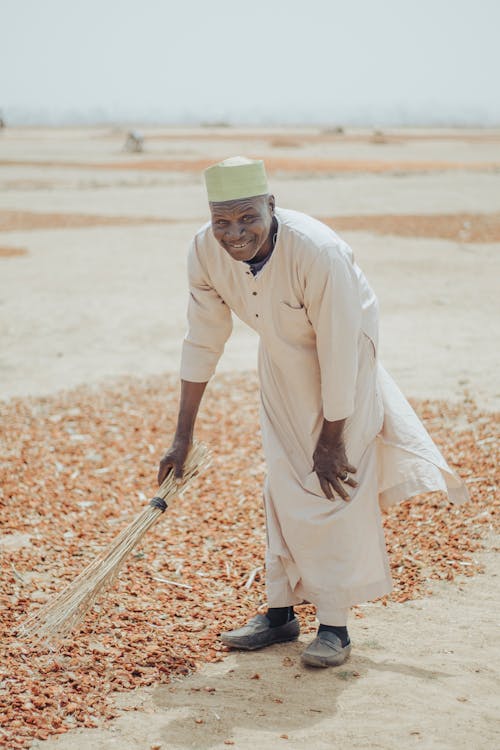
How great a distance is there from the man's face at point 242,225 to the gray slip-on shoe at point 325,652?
52.8 inches

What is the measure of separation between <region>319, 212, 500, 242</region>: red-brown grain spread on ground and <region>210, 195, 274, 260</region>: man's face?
12122mm

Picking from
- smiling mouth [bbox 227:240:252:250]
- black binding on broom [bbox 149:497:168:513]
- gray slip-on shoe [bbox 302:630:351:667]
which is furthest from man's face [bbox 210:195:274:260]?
gray slip-on shoe [bbox 302:630:351:667]

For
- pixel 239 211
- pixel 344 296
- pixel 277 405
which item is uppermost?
pixel 239 211

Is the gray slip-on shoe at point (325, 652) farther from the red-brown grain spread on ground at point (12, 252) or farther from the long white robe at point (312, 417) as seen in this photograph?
the red-brown grain spread on ground at point (12, 252)

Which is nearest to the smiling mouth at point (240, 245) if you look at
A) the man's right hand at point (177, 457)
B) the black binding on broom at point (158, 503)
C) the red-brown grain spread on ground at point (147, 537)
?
the man's right hand at point (177, 457)

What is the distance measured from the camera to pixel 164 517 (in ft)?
16.1

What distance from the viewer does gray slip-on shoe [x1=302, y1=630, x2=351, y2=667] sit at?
10.7 feet

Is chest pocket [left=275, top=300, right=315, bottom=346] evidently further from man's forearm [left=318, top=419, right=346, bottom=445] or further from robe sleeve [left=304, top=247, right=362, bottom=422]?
man's forearm [left=318, top=419, right=346, bottom=445]

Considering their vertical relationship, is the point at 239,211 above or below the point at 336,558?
above

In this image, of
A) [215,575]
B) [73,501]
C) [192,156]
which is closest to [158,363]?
[73,501]

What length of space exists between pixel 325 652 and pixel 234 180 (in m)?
1.61

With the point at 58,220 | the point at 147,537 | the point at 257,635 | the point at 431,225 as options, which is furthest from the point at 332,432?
the point at 58,220

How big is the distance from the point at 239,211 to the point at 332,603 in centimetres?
138

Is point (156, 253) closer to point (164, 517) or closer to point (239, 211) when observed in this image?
point (164, 517)
